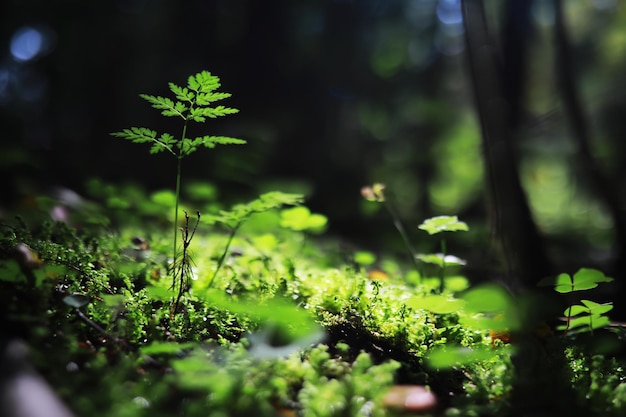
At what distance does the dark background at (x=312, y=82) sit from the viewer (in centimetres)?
730

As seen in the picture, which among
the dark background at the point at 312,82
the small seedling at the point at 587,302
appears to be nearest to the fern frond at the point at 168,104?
the small seedling at the point at 587,302

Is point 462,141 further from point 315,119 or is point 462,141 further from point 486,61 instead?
point 486,61

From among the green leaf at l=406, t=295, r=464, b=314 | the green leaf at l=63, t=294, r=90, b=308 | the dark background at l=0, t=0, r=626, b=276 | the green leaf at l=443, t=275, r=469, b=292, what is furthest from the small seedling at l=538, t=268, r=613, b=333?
the dark background at l=0, t=0, r=626, b=276

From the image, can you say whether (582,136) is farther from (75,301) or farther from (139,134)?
(75,301)

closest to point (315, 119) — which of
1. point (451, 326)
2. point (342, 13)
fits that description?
point (342, 13)

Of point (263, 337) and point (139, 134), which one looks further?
point (139, 134)

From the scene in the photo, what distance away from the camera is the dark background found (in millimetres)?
7297

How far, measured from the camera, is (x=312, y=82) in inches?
326

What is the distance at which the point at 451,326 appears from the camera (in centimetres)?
178

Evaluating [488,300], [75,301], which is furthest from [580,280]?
[75,301]

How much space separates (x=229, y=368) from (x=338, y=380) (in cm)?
34

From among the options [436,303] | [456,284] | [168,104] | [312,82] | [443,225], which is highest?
[312,82]

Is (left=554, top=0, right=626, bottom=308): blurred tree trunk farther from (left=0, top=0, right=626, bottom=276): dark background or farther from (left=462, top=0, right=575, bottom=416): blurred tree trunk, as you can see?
(left=0, top=0, right=626, bottom=276): dark background

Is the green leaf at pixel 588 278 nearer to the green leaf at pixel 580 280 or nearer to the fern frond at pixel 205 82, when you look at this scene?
the green leaf at pixel 580 280
